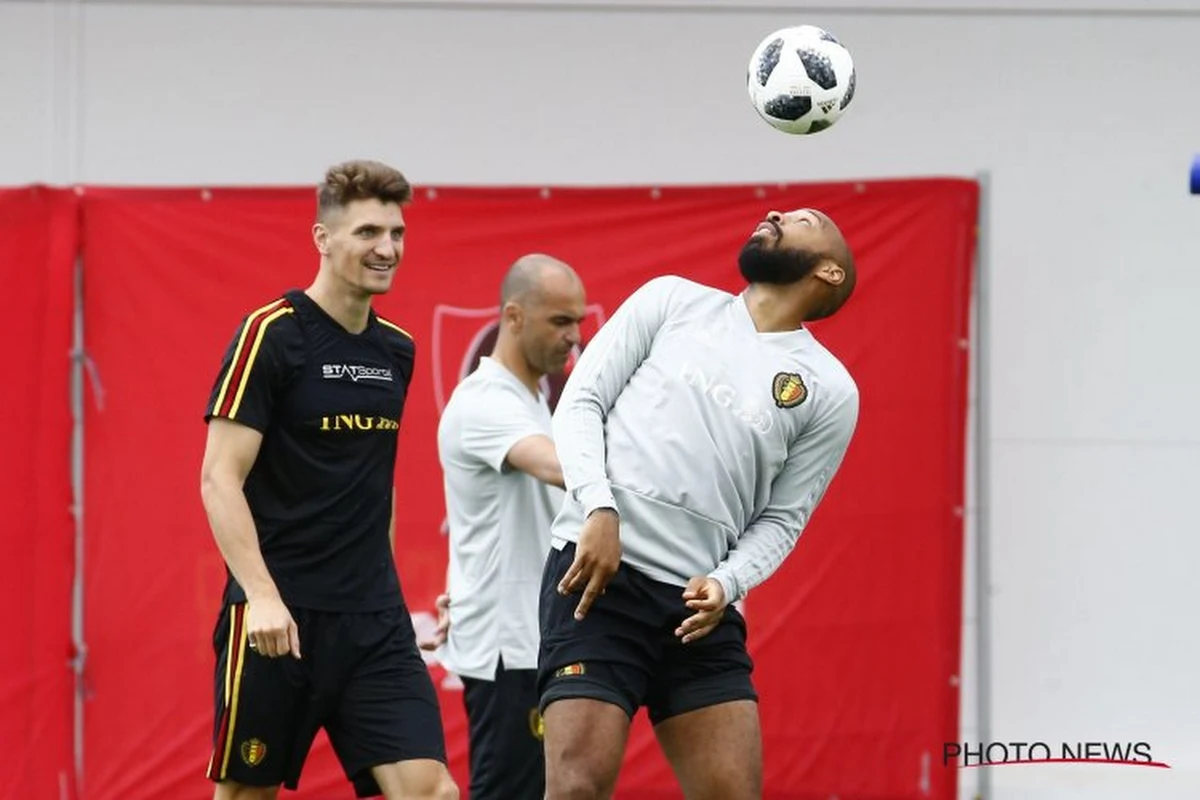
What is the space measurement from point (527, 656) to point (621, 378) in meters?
1.40

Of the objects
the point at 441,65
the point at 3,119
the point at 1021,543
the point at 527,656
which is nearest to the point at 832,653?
the point at 1021,543

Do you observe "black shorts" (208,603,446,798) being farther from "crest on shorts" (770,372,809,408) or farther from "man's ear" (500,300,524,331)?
"crest on shorts" (770,372,809,408)

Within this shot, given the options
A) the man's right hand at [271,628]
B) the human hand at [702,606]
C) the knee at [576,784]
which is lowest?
the knee at [576,784]

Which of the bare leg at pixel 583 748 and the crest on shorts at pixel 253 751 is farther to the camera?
the crest on shorts at pixel 253 751

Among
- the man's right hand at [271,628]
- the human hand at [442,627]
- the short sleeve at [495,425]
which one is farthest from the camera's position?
the human hand at [442,627]

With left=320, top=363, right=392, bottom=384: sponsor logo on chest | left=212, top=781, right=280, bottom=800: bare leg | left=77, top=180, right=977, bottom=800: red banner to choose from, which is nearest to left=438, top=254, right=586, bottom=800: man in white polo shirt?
left=320, top=363, right=392, bottom=384: sponsor logo on chest

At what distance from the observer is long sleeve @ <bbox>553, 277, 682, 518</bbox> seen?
4848 millimetres

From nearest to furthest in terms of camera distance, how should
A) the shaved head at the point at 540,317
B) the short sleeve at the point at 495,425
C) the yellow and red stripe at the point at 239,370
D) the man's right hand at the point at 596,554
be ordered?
the man's right hand at the point at 596,554, the yellow and red stripe at the point at 239,370, the short sleeve at the point at 495,425, the shaved head at the point at 540,317

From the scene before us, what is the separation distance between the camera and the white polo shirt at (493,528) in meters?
6.16

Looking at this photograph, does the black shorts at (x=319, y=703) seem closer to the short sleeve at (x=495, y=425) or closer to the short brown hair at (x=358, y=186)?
the short sleeve at (x=495, y=425)

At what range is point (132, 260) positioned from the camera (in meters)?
7.95

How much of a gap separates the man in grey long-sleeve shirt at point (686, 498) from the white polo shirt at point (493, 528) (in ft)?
3.65

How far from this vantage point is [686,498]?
4.93 meters

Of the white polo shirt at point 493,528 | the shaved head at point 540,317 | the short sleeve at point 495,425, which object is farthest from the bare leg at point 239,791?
the shaved head at point 540,317
